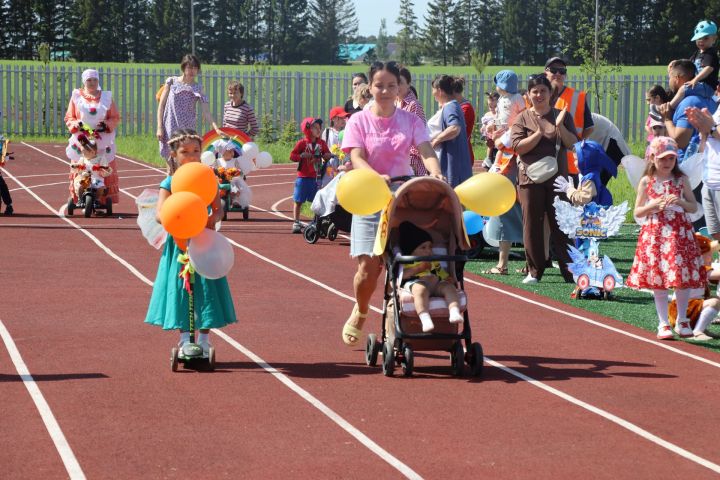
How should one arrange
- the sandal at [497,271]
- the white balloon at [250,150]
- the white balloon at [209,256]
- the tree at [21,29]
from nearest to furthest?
the white balloon at [209,256] → the sandal at [497,271] → the white balloon at [250,150] → the tree at [21,29]

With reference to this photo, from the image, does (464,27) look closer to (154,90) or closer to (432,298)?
(154,90)

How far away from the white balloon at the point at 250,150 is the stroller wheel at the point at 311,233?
2.86m

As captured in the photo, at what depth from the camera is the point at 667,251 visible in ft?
32.7

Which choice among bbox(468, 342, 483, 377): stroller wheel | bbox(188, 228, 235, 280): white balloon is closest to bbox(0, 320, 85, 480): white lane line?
bbox(188, 228, 235, 280): white balloon

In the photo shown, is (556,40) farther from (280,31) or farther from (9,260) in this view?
(9,260)

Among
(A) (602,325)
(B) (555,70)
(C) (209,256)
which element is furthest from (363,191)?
(B) (555,70)

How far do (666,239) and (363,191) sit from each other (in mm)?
2960

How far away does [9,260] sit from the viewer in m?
13.9

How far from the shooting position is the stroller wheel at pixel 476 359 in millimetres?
8391

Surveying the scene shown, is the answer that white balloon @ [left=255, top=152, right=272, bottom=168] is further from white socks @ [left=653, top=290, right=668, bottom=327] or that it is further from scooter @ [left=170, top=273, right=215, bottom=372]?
scooter @ [left=170, top=273, right=215, bottom=372]

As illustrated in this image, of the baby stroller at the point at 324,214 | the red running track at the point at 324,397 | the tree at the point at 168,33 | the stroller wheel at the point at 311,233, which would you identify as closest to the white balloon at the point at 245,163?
the baby stroller at the point at 324,214

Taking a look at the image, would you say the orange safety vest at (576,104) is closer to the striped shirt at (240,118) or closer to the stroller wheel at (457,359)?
the stroller wheel at (457,359)

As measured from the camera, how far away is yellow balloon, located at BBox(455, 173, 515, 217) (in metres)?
8.72

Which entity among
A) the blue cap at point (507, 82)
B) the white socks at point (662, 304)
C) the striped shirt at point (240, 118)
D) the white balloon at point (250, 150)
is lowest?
the white socks at point (662, 304)
